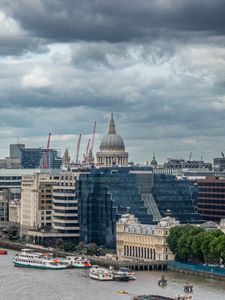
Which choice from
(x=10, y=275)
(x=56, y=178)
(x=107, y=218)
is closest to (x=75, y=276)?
(x=10, y=275)

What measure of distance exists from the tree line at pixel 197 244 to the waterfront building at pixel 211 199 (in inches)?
1419

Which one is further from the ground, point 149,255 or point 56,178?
point 56,178

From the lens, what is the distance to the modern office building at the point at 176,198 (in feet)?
529

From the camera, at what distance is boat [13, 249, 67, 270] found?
138125mm

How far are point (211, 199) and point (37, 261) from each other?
4414 cm

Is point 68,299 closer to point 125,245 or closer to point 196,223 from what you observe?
point 125,245

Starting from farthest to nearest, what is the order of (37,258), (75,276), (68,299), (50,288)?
(37,258) → (75,276) → (50,288) → (68,299)

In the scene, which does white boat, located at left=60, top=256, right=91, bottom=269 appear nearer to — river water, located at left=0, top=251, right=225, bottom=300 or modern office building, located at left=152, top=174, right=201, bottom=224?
river water, located at left=0, top=251, right=225, bottom=300

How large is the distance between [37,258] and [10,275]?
1293cm

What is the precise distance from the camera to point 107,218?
156625mm

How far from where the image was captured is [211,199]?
178 metres

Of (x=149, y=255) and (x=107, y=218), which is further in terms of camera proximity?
(x=107, y=218)

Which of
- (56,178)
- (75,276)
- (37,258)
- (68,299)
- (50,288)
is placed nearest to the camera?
(68,299)

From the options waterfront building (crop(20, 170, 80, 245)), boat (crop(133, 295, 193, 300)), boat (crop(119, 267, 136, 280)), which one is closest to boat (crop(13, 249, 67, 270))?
boat (crop(119, 267, 136, 280))
